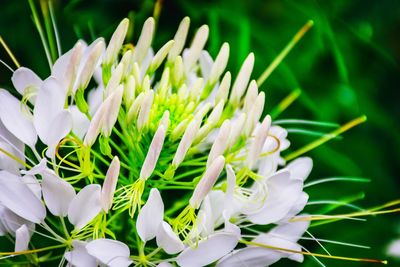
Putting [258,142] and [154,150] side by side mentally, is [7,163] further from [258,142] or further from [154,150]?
[258,142]

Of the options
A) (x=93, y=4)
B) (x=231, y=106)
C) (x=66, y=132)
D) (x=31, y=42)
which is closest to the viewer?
(x=66, y=132)

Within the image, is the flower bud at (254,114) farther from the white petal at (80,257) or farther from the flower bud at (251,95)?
the white petal at (80,257)

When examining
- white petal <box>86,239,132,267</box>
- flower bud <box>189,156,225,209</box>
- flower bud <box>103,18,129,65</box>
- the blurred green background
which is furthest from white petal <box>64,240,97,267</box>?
the blurred green background

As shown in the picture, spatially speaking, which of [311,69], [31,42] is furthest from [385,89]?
[31,42]

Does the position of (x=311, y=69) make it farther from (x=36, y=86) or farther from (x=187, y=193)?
(x=36, y=86)

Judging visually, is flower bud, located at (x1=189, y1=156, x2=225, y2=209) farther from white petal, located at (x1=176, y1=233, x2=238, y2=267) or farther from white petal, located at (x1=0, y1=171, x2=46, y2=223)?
white petal, located at (x1=0, y1=171, x2=46, y2=223)

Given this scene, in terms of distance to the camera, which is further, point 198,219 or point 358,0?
point 358,0

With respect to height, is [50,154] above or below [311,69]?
above
